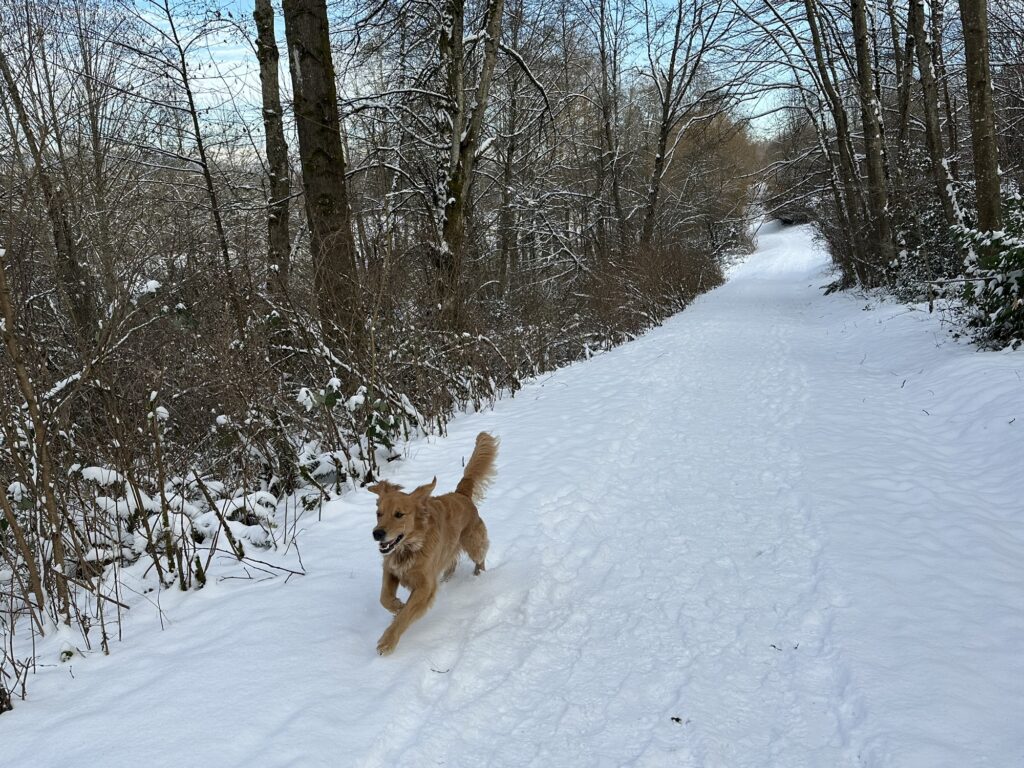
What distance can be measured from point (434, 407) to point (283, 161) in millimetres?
6438

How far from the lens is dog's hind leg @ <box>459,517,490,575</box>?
13.4 feet

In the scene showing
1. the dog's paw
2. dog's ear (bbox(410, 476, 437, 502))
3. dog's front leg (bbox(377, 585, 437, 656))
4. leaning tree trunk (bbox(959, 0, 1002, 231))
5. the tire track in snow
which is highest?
leaning tree trunk (bbox(959, 0, 1002, 231))

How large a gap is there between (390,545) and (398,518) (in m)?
0.15

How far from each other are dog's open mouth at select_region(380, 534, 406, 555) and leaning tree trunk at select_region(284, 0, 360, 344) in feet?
13.3

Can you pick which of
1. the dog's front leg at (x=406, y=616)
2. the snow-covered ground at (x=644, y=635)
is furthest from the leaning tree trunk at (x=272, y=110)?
the dog's front leg at (x=406, y=616)

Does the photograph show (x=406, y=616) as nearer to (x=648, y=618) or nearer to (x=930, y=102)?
(x=648, y=618)

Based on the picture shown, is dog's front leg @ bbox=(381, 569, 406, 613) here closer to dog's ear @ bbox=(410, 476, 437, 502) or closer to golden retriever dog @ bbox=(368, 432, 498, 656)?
golden retriever dog @ bbox=(368, 432, 498, 656)

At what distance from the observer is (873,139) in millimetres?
16141

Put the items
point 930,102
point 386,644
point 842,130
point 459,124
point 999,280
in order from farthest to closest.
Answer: point 842,130, point 930,102, point 459,124, point 999,280, point 386,644

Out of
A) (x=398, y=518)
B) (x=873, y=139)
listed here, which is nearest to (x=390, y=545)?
(x=398, y=518)

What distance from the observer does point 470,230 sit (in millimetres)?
13141

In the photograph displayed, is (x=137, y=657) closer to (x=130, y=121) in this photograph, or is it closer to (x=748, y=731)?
(x=748, y=731)

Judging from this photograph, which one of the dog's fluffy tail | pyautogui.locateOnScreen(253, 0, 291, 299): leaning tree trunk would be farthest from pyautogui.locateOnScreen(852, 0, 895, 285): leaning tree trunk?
the dog's fluffy tail

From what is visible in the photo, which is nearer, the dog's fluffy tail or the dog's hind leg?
the dog's hind leg
